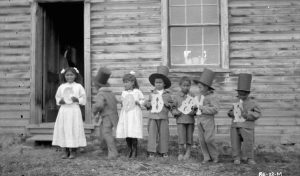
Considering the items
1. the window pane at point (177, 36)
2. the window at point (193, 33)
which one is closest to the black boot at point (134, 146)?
the window at point (193, 33)

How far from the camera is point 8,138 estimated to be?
316 inches

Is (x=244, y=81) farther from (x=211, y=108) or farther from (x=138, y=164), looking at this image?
(x=138, y=164)

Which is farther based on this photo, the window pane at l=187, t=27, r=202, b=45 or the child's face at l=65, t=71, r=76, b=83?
the window pane at l=187, t=27, r=202, b=45

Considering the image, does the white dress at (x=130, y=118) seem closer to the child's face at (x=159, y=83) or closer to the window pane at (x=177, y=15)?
the child's face at (x=159, y=83)


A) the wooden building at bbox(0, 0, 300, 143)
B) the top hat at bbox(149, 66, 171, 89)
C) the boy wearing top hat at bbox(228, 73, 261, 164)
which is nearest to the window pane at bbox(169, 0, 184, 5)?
the wooden building at bbox(0, 0, 300, 143)

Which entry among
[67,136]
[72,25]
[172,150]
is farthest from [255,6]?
[72,25]

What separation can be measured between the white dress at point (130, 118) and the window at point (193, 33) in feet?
6.24

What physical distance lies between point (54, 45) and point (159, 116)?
4.64m

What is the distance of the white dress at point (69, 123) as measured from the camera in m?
6.37

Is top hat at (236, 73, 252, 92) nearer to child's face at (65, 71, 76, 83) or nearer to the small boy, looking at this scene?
the small boy

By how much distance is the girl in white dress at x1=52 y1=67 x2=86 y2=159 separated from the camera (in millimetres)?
6375

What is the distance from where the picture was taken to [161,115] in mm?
6293

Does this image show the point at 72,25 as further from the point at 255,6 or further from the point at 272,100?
the point at 272,100

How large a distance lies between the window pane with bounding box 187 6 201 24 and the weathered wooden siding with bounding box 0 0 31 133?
3732 millimetres
